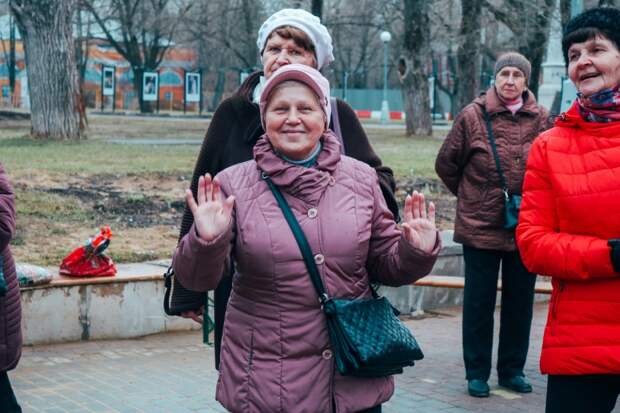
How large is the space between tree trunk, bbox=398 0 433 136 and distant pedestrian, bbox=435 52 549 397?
80.2 ft

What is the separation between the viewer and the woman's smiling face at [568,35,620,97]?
12.6 ft

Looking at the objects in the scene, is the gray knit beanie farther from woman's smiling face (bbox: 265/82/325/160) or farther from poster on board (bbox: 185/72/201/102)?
poster on board (bbox: 185/72/201/102)

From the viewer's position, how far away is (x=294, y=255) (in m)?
3.48

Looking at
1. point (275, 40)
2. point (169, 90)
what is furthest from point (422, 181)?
point (169, 90)

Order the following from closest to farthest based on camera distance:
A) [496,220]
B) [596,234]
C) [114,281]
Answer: [596,234] → [496,220] → [114,281]

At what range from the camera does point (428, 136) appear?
31297 millimetres

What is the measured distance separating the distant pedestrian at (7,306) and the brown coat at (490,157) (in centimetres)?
302

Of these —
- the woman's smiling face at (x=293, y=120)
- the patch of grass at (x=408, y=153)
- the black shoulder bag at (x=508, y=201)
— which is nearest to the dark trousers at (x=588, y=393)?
the woman's smiling face at (x=293, y=120)

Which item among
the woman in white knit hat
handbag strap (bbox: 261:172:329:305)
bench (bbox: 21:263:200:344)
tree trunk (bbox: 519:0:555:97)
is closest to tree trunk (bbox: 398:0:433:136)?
tree trunk (bbox: 519:0:555:97)

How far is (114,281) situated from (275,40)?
4.28 meters

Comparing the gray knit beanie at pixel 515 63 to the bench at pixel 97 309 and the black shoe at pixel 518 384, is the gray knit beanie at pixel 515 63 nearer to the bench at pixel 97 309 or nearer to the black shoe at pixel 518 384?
the black shoe at pixel 518 384

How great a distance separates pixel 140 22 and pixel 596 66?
52237mm

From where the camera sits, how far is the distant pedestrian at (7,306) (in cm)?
445

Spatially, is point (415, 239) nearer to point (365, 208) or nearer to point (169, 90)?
point (365, 208)
